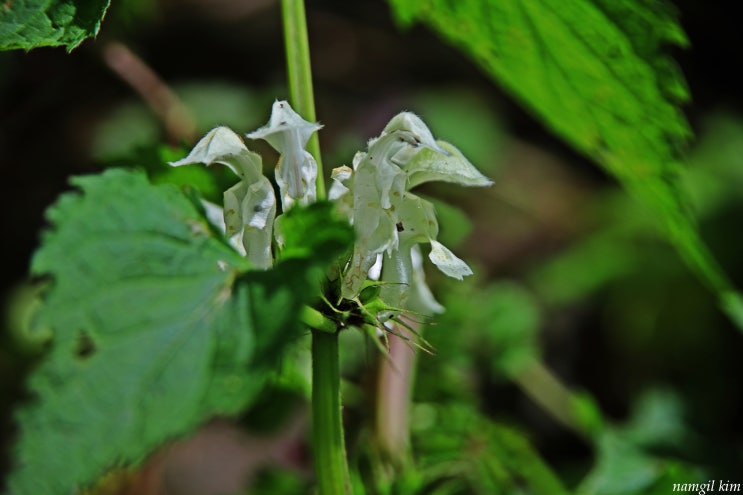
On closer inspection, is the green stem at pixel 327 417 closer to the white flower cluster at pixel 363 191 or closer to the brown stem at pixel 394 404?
the white flower cluster at pixel 363 191

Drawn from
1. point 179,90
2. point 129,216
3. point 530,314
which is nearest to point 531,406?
point 530,314

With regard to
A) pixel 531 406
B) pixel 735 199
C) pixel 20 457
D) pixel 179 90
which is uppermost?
pixel 20 457

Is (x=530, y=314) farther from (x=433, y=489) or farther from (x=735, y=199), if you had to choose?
(x=735, y=199)

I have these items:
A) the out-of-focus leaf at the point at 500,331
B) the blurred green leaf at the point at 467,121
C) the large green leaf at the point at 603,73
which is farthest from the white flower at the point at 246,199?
the blurred green leaf at the point at 467,121

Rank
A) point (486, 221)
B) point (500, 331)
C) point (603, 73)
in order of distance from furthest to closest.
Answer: point (486, 221) → point (500, 331) → point (603, 73)

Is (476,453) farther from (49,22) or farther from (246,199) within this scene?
(49,22)

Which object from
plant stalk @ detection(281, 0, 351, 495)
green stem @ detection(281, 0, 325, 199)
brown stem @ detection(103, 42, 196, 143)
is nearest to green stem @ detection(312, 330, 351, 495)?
plant stalk @ detection(281, 0, 351, 495)

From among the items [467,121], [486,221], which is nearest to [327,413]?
[486,221]
